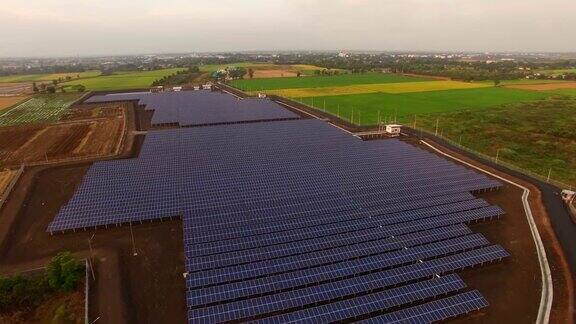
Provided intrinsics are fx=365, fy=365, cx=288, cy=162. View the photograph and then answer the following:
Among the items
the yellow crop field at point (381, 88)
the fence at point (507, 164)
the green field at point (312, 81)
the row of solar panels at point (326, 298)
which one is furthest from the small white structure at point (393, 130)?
the green field at point (312, 81)

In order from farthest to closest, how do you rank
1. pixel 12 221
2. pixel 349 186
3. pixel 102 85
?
pixel 102 85 → pixel 349 186 → pixel 12 221

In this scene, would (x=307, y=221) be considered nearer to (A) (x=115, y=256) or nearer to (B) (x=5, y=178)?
(A) (x=115, y=256)

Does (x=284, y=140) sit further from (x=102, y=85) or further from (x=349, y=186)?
(x=102, y=85)

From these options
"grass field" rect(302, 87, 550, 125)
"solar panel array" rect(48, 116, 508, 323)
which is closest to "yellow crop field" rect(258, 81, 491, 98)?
"grass field" rect(302, 87, 550, 125)

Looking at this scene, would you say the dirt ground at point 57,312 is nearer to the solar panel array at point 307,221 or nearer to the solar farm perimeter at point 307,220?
the solar farm perimeter at point 307,220

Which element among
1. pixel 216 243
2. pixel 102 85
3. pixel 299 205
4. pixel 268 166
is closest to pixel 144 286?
pixel 216 243

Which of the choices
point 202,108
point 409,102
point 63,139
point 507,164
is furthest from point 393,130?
point 63,139
